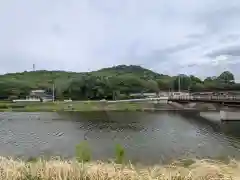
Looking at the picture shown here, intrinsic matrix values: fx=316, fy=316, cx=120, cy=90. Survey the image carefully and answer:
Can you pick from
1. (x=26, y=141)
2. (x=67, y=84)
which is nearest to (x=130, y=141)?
(x=26, y=141)

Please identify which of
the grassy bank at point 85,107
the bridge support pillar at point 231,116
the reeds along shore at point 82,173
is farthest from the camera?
the grassy bank at point 85,107

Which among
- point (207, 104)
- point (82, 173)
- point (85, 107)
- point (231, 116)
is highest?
point (82, 173)

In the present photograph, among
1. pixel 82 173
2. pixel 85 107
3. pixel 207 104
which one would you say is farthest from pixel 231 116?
pixel 82 173

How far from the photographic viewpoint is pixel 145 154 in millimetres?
28578

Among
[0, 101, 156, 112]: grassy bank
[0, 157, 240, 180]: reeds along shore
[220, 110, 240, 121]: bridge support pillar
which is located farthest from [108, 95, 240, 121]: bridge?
[0, 157, 240, 180]: reeds along shore

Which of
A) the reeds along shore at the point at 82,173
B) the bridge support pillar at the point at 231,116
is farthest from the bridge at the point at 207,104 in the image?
the reeds along shore at the point at 82,173

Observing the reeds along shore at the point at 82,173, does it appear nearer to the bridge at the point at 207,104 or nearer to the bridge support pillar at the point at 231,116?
the bridge at the point at 207,104

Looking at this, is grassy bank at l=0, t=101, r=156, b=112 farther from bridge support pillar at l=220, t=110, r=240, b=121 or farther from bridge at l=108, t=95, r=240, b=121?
bridge support pillar at l=220, t=110, r=240, b=121

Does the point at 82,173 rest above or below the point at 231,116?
above

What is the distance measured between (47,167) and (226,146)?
29.1 m

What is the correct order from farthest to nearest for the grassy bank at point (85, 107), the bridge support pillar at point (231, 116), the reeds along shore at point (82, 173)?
the grassy bank at point (85, 107), the bridge support pillar at point (231, 116), the reeds along shore at point (82, 173)

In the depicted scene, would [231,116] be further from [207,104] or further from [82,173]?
[82,173]

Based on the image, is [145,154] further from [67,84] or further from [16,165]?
[67,84]

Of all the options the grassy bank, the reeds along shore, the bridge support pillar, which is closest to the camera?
the reeds along shore
